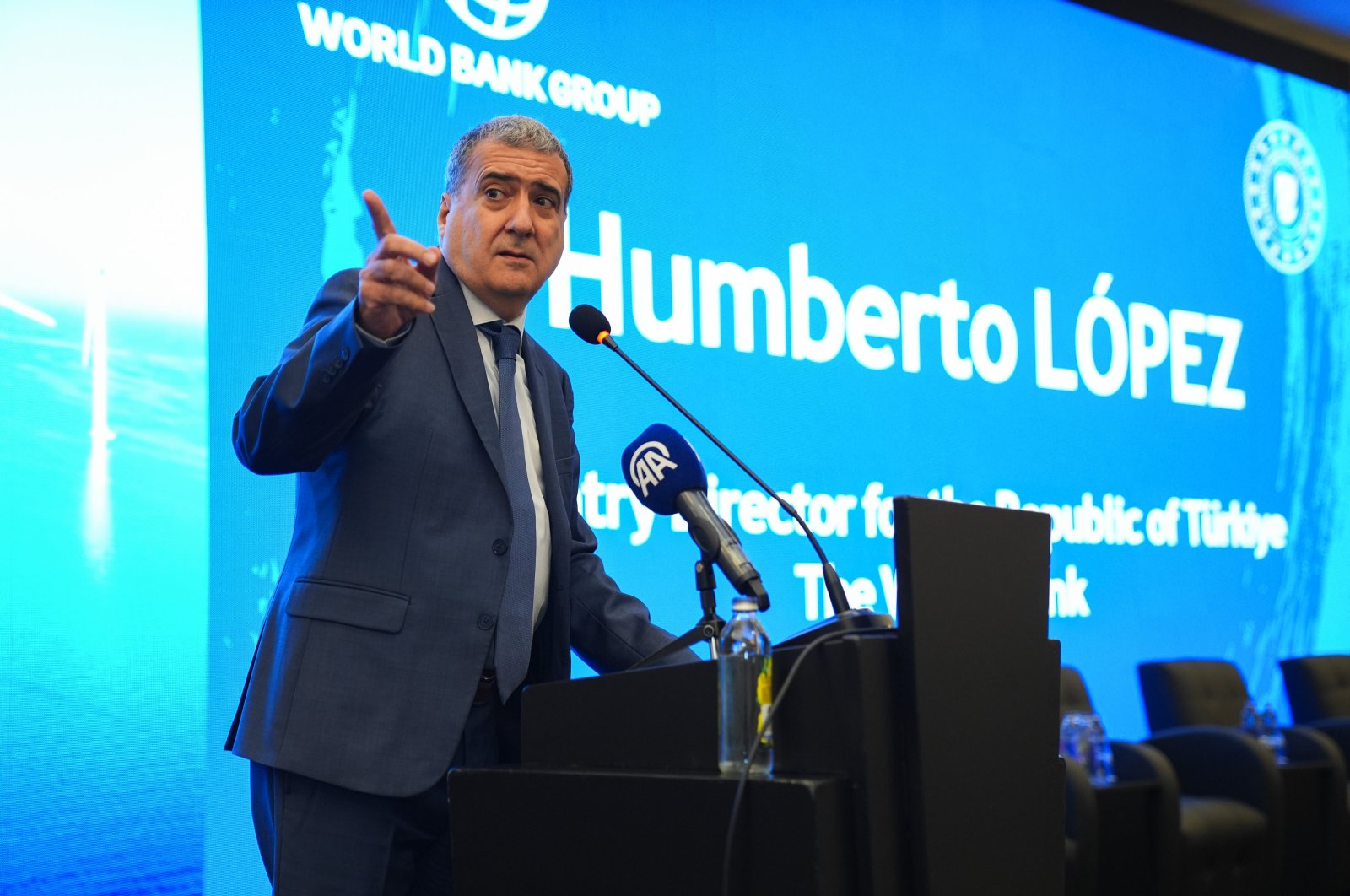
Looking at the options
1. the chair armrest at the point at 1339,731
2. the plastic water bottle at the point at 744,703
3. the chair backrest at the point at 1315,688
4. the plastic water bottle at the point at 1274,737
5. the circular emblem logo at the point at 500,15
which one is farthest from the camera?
the chair backrest at the point at 1315,688

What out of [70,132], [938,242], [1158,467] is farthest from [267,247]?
[1158,467]

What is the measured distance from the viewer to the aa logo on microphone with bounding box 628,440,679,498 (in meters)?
1.60

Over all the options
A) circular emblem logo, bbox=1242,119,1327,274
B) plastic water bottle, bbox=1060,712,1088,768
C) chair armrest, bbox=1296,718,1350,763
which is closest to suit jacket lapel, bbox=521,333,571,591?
plastic water bottle, bbox=1060,712,1088,768

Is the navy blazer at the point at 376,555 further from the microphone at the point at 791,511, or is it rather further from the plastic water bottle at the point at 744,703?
the plastic water bottle at the point at 744,703

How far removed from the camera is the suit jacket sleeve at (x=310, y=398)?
1.52 meters

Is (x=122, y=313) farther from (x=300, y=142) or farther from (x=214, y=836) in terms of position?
(x=214, y=836)

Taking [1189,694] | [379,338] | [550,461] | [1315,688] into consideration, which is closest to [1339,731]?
[1315,688]

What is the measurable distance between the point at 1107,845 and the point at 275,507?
262cm

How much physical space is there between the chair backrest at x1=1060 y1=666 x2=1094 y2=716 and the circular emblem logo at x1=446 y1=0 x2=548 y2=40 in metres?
2.64

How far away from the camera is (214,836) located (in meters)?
2.89

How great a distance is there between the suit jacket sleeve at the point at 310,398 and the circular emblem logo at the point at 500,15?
200 cm

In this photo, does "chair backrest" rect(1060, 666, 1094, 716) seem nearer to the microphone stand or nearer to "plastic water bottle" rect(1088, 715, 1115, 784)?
"plastic water bottle" rect(1088, 715, 1115, 784)

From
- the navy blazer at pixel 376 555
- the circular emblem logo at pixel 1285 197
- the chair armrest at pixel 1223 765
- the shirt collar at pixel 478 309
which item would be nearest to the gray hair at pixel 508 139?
the shirt collar at pixel 478 309

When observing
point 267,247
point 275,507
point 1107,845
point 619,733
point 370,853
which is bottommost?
point 1107,845
